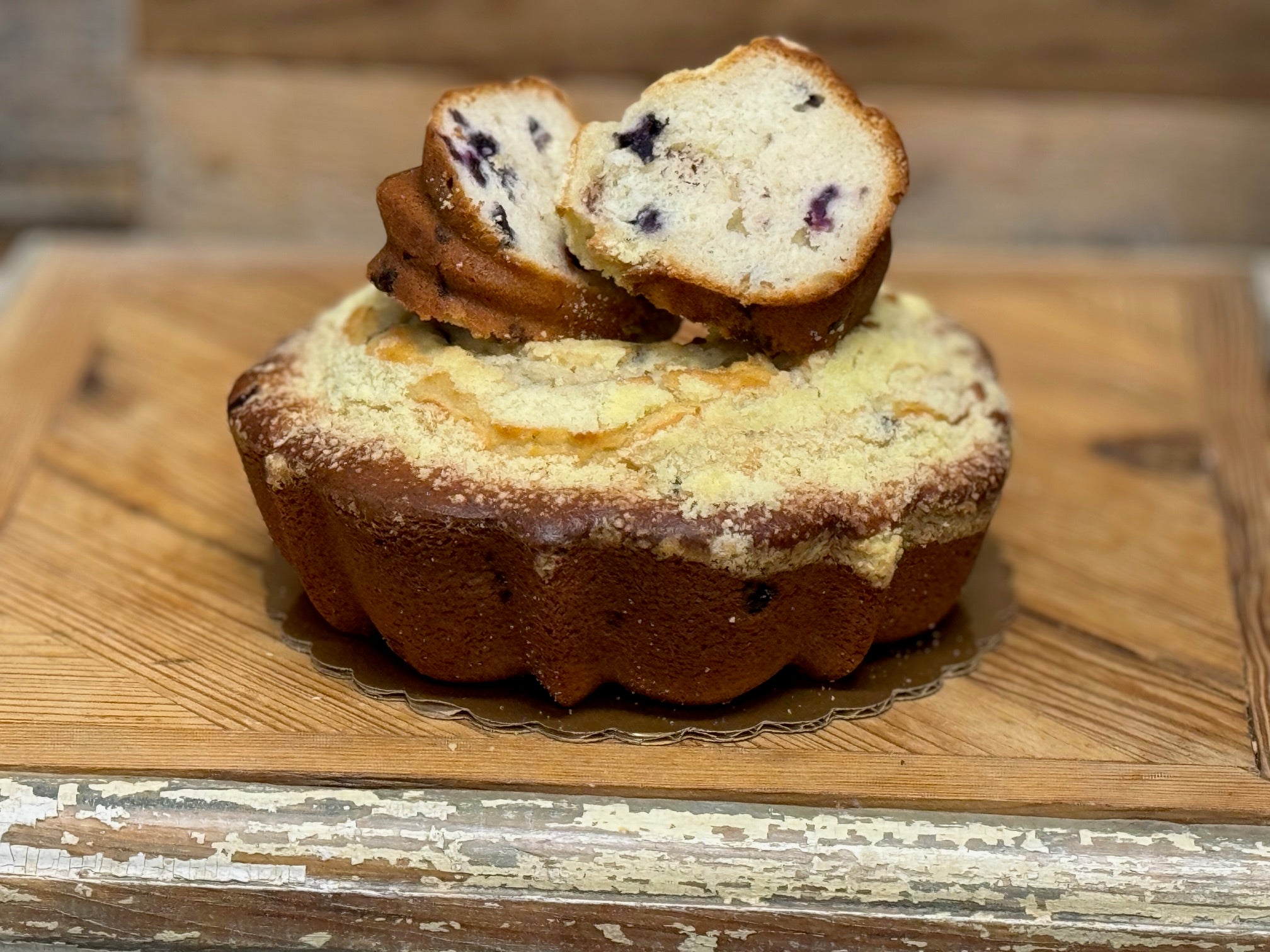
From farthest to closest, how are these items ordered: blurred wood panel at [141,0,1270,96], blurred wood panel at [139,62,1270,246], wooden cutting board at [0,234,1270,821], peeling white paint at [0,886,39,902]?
blurred wood panel at [139,62,1270,246] < blurred wood panel at [141,0,1270,96] < wooden cutting board at [0,234,1270,821] < peeling white paint at [0,886,39,902]

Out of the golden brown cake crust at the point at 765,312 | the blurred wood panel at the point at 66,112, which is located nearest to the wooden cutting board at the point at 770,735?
the golden brown cake crust at the point at 765,312

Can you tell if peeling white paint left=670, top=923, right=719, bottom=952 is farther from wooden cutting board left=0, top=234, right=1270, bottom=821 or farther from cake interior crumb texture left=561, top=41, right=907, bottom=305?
cake interior crumb texture left=561, top=41, right=907, bottom=305

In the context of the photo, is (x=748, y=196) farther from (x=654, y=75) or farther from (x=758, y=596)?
(x=654, y=75)

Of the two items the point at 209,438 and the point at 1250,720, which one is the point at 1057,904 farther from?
the point at 209,438

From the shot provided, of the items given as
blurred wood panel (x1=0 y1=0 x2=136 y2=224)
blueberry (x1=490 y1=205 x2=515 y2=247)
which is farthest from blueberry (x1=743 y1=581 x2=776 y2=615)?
blurred wood panel (x1=0 y1=0 x2=136 y2=224)

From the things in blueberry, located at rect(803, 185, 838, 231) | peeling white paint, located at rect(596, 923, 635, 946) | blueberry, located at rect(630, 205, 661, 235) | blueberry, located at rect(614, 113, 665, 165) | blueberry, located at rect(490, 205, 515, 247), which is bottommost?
peeling white paint, located at rect(596, 923, 635, 946)

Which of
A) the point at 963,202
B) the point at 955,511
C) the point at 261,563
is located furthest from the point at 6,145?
the point at 955,511

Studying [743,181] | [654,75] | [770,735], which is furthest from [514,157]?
[654,75]

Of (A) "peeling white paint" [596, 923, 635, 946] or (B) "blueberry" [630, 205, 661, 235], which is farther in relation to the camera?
(B) "blueberry" [630, 205, 661, 235]
